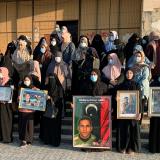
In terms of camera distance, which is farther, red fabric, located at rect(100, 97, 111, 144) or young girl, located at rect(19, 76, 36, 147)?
young girl, located at rect(19, 76, 36, 147)

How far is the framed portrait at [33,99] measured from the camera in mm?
8836

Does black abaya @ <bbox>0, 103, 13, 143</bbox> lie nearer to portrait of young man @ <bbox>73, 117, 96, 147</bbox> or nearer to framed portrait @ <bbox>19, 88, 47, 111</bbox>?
framed portrait @ <bbox>19, 88, 47, 111</bbox>

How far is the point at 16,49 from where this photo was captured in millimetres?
10375

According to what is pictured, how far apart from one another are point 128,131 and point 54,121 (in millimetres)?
1687

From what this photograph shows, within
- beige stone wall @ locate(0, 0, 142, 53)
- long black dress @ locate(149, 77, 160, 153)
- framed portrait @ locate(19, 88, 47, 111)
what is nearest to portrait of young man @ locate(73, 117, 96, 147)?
framed portrait @ locate(19, 88, 47, 111)

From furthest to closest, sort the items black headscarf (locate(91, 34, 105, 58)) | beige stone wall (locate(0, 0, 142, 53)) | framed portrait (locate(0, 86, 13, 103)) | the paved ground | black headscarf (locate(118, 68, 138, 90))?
1. beige stone wall (locate(0, 0, 142, 53))
2. black headscarf (locate(91, 34, 105, 58))
3. framed portrait (locate(0, 86, 13, 103))
4. black headscarf (locate(118, 68, 138, 90))
5. the paved ground

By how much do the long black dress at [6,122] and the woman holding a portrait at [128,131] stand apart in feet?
8.32

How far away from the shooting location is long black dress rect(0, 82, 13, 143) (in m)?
9.30

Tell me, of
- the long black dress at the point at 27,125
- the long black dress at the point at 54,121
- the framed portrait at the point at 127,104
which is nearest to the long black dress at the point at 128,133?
the framed portrait at the point at 127,104

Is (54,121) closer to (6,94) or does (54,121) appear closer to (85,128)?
(85,128)

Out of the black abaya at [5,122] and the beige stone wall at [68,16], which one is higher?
the beige stone wall at [68,16]

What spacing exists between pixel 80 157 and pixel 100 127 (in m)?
0.77

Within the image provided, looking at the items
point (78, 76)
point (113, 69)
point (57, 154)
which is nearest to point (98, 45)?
point (78, 76)

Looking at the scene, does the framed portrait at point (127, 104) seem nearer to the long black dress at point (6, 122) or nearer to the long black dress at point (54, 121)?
the long black dress at point (54, 121)
